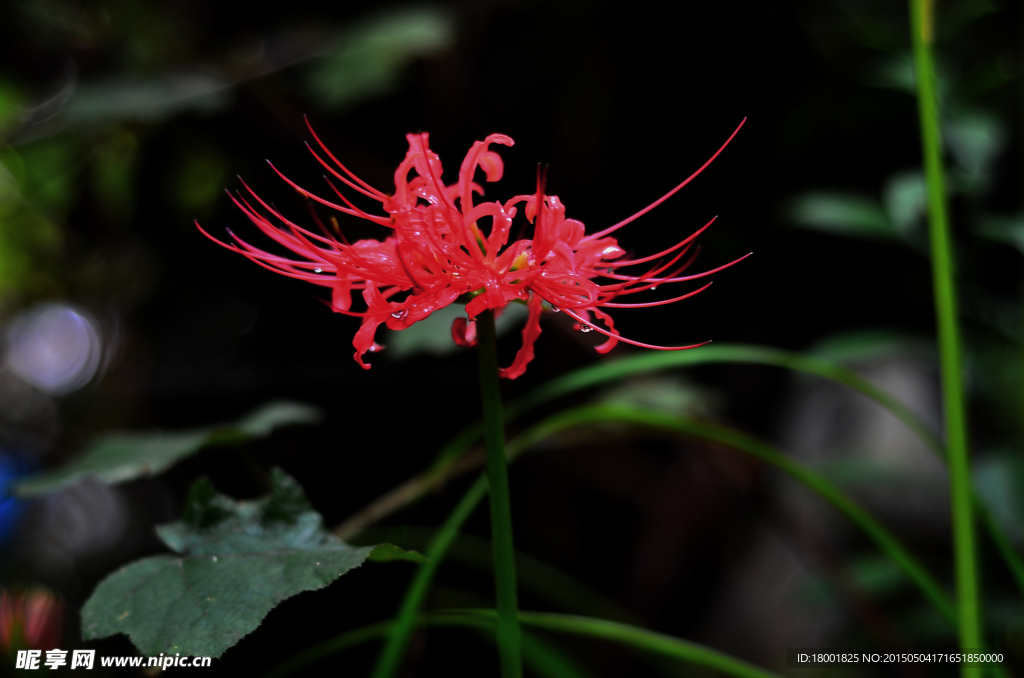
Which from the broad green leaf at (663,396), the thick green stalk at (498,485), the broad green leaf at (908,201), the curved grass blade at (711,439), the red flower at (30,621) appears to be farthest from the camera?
the broad green leaf at (663,396)

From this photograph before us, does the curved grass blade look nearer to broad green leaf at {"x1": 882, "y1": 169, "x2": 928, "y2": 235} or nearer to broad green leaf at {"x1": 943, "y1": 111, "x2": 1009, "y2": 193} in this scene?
broad green leaf at {"x1": 882, "y1": 169, "x2": 928, "y2": 235}

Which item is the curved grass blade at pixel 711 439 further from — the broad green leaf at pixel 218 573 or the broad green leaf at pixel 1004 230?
the broad green leaf at pixel 1004 230

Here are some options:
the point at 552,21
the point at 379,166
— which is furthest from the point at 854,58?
the point at 379,166

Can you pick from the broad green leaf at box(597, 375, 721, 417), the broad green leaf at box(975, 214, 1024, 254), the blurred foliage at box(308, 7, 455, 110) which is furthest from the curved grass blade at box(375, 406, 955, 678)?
the blurred foliage at box(308, 7, 455, 110)

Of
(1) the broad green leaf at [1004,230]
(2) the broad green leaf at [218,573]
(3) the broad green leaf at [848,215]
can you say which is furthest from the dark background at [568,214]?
(2) the broad green leaf at [218,573]

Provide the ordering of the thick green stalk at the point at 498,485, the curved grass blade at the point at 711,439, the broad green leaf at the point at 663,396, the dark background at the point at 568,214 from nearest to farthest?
the thick green stalk at the point at 498,485
the curved grass blade at the point at 711,439
the broad green leaf at the point at 663,396
the dark background at the point at 568,214

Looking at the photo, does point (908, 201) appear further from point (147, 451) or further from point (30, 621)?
point (30, 621)

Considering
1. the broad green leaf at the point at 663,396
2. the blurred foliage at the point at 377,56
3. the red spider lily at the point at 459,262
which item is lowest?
the red spider lily at the point at 459,262
